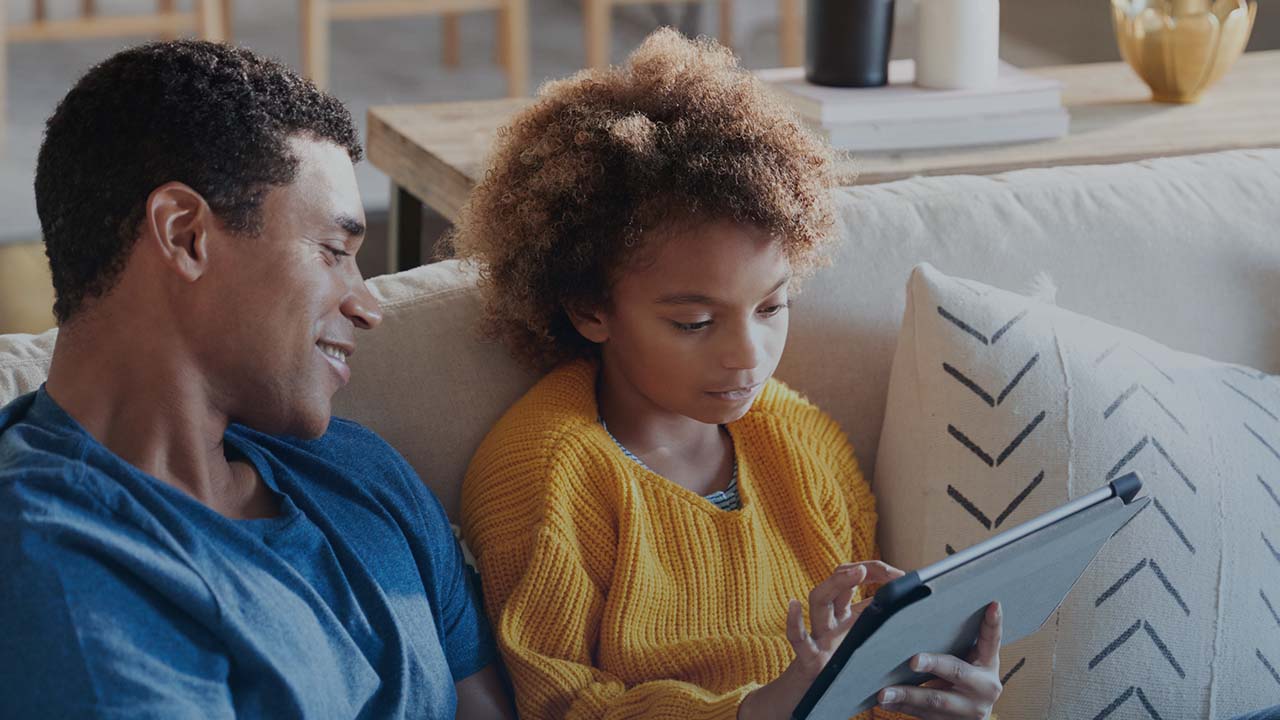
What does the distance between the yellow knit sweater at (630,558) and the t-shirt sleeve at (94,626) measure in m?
0.34

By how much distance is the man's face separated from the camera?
106 centimetres

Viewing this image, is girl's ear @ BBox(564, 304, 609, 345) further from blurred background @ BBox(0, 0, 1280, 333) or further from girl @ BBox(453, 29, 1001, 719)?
blurred background @ BBox(0, 0, 1280, 333)

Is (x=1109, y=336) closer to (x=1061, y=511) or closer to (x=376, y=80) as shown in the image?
(x=1061, y=511)

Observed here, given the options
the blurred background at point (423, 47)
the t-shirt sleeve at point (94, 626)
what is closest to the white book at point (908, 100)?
the t-shirt sleeve at point (94, 626)

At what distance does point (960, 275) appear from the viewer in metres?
1.58

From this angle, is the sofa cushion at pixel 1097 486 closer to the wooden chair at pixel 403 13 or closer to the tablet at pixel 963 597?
the tablet at pixel 963 597

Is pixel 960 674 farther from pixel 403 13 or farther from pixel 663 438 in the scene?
pixel 403 13

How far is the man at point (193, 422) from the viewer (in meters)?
0.94

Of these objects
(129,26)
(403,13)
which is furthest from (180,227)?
(129,26)

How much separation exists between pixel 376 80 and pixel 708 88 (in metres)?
3.92

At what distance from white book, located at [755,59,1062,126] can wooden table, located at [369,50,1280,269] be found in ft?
0.17

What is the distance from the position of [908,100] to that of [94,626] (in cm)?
133

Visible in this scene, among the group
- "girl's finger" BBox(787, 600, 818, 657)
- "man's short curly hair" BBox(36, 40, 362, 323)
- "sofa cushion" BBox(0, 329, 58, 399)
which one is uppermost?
"man's short curly hair" BBox(36, 40, 362, 323)

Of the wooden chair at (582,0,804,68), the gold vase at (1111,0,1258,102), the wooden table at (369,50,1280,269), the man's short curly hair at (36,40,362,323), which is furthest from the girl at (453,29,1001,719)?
the wooden chair at (582,0,804,68)
